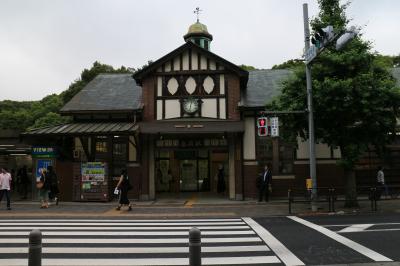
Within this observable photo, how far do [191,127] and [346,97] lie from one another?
778 centimetres

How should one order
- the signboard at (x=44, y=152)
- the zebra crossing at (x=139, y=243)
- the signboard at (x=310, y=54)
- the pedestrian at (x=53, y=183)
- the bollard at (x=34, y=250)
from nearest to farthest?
the bollard at (x=34, y=250), the zebra crossing at (x=139, y=243), the signboard at (x=310, y=54), the pedestrian at (x=53, y=183), the signboard at (x=44, y=152)

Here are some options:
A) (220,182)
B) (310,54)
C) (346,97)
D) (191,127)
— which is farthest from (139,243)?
(220,182)

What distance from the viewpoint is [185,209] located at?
58.2 ft

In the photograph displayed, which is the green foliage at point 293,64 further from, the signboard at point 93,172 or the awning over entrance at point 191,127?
the signboard at point 93,172

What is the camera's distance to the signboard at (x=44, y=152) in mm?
20969

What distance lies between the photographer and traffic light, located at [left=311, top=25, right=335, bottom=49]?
13.9m

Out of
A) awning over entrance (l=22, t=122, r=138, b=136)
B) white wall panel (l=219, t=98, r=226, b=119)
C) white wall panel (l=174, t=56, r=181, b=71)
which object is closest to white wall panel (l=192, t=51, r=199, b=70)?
white wall panel (l=174, t=56, r=181, b=71)

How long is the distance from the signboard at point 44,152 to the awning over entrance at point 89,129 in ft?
2.79

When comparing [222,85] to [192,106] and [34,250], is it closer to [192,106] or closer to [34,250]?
[192,106]

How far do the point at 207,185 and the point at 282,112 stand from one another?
11.2 m

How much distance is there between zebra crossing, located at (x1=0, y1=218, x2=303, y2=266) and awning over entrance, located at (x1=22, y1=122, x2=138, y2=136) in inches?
253

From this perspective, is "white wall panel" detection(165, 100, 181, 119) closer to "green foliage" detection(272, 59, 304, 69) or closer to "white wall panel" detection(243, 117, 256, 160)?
"white wall panel" detection(243, 117, 256, 160)

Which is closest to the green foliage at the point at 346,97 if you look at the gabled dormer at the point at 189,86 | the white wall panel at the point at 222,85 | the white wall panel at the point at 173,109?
the gabled dormer at the point at 189,86

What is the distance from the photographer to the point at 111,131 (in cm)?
1997
